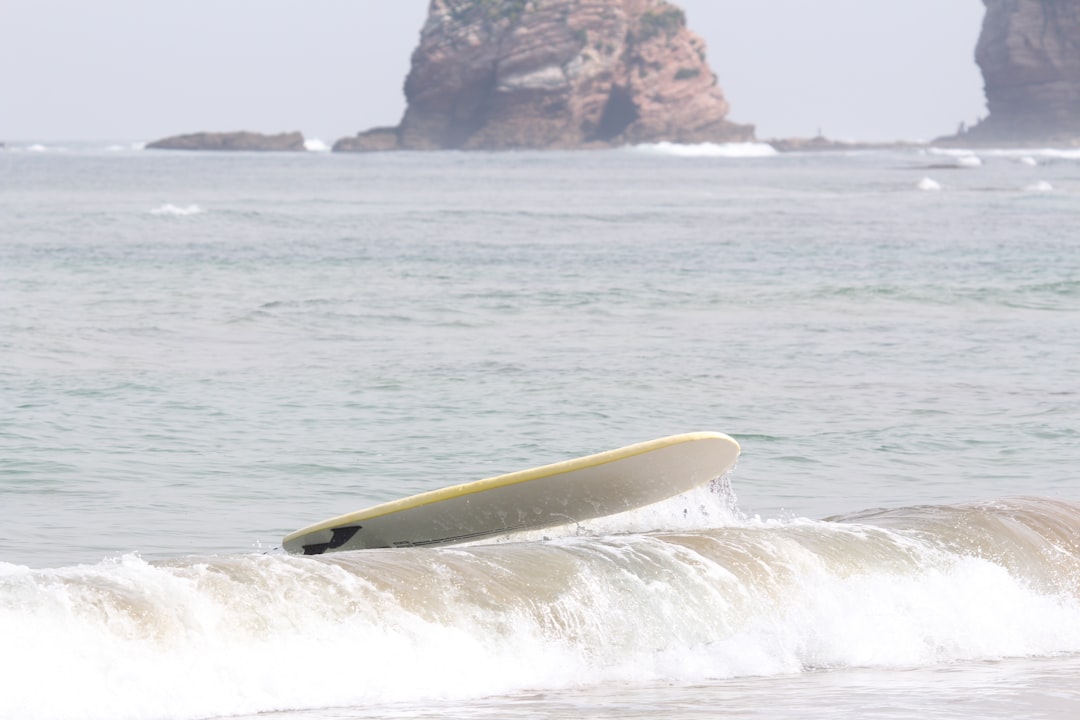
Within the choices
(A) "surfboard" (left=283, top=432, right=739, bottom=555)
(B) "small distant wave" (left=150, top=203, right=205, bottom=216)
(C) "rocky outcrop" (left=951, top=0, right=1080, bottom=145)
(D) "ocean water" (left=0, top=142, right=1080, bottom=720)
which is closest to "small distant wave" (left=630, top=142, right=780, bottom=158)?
(C) "rocky outcrop" (left=951, top=0, right=1080, bottom=145)

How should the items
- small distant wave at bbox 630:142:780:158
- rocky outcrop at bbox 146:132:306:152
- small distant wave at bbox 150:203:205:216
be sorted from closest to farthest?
small distant wave at bbox 150:203:205:216, small distant wave at bbox 630:142:780:158, rocky outcrop at bbox 146:132:306:152

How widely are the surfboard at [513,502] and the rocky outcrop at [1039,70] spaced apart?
18622 centimetres

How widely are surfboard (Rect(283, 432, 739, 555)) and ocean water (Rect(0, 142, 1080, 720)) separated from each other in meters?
0.24

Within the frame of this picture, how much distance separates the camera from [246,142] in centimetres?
18475

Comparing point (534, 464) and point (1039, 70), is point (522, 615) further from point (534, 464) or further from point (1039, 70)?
point (1039, 70)

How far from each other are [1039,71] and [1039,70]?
0.40 ft

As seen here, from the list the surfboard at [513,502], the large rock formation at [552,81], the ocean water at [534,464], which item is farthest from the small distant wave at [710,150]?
the surfboard at [513,502]

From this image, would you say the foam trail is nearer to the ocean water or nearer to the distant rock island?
the ocean water

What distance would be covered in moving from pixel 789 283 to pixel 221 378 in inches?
514

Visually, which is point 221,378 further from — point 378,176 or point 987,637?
point 378,176

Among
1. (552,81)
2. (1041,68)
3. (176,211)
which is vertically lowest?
(176,211)

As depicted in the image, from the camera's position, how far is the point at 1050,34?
18625 centimetres

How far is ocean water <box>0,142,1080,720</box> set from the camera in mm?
6527

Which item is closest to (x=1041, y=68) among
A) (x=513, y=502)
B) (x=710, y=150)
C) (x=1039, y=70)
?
(x=1039, y=70)
